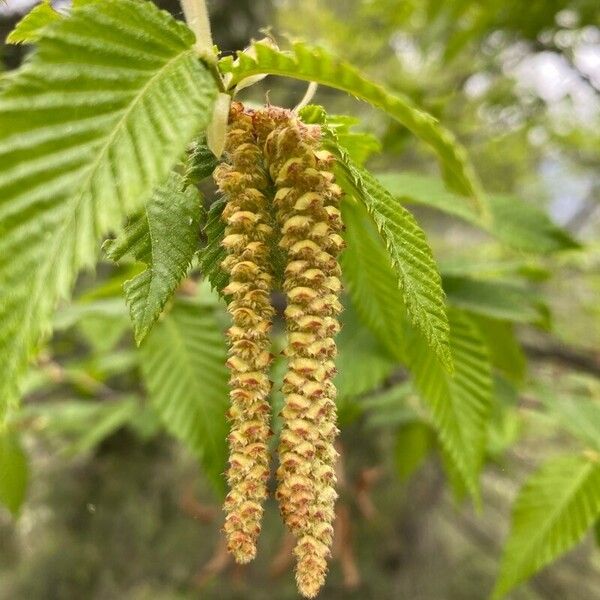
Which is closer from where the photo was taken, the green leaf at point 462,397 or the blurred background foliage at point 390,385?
the green leaf at point 462,397

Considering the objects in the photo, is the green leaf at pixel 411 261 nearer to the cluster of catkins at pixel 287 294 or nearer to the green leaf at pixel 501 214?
the cluster of catkins at pixel 287 294

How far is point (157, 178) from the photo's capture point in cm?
44

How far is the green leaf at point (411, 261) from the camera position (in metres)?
0.53

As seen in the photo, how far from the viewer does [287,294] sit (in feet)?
1.85

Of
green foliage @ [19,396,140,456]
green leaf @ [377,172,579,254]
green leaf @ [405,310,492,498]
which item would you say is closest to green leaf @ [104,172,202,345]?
green leaf @ [405,310,492,498]

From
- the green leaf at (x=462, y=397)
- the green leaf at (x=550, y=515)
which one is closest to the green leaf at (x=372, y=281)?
the green leaf at (x=462, y=397)

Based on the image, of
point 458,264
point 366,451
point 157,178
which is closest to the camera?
point 157,178

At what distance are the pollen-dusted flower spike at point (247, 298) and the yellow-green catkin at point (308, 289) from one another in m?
0.02

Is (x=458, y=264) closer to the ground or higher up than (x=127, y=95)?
higher up

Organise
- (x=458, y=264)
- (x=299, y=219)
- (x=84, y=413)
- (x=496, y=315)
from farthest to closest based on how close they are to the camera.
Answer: (x=84, y=413)
(x=458, y=264)
(x=496, y=315)
(x=299, y=219)

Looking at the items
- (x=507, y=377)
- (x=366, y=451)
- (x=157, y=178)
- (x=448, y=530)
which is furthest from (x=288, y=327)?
(x=448, y=530)

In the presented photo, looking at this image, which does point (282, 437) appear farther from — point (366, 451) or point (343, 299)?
point (366, 451)

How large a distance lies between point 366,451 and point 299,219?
13.3 ft

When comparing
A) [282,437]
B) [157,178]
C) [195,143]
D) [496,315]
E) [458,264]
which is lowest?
[282,437]
